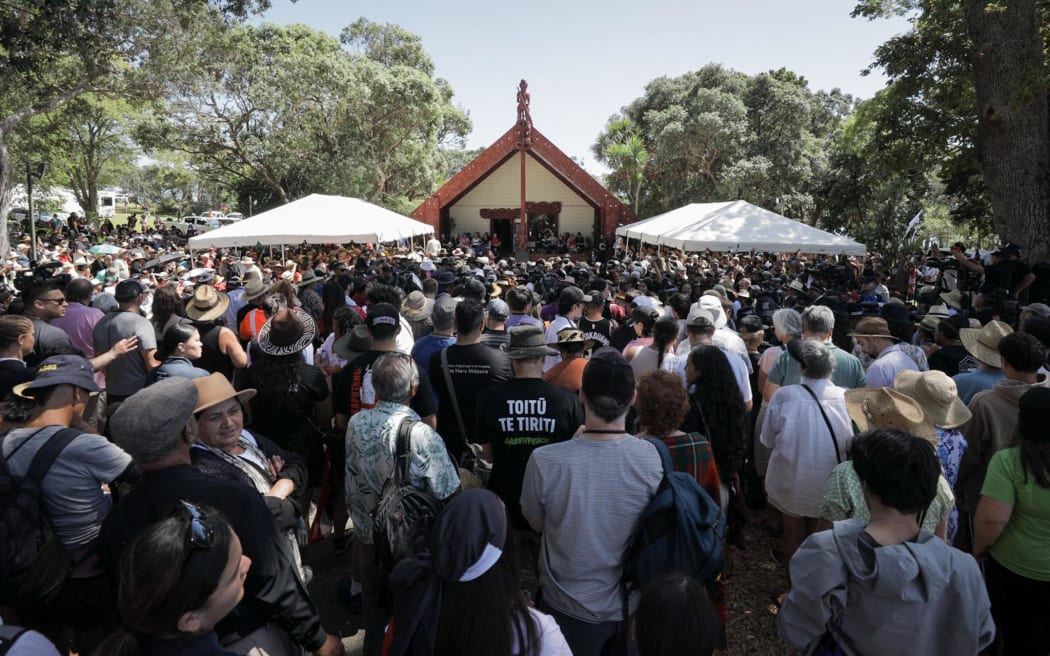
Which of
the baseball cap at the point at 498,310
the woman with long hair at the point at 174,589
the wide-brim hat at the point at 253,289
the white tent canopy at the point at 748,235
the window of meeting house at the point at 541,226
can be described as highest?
the window of meeting house at the point at 541,226

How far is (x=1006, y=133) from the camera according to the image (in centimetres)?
1147

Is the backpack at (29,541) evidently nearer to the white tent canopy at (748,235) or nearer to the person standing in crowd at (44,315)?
the person standing in crowd at (44,315)

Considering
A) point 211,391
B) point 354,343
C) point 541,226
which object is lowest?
point 354,343

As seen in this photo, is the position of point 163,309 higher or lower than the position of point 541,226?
lower

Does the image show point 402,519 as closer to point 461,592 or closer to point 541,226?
point 461,592

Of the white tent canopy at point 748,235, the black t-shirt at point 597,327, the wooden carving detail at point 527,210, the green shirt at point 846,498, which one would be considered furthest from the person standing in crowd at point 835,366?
the wooden carving detail at point 527,210

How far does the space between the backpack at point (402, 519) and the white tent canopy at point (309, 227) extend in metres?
7.82

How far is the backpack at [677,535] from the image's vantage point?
2158 mm

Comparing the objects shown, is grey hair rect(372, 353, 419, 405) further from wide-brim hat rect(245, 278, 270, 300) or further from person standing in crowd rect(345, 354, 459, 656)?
wide-brim hat rect(245, 278, 270, 300)

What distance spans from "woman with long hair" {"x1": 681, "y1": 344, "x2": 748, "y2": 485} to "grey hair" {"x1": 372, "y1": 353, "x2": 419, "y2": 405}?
1612mm

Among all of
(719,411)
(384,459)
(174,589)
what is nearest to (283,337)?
(384,459)

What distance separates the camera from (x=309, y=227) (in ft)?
31.7

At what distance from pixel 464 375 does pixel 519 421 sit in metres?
0.90

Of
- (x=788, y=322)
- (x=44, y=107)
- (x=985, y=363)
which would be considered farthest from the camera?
(x=44, y=107)
